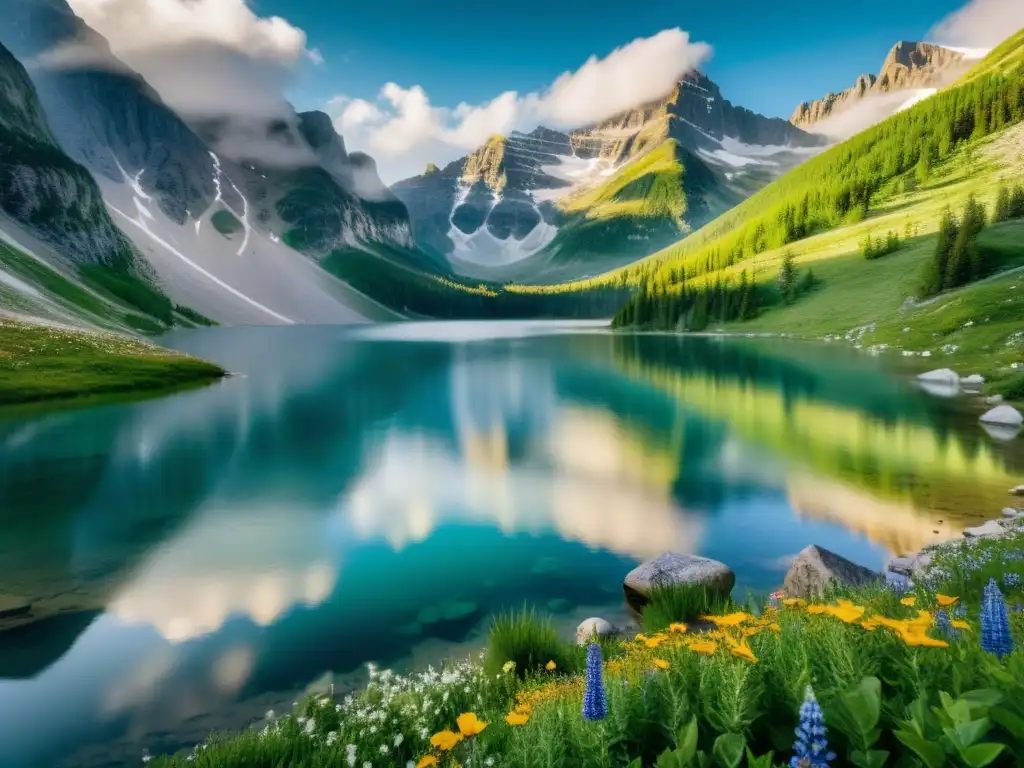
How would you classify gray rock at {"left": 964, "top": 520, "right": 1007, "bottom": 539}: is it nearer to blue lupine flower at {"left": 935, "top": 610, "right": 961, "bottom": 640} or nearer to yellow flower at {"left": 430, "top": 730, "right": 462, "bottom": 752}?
blue lupine flower at {"left": 935, "top": 610, "right": 961, "bottom": 640}

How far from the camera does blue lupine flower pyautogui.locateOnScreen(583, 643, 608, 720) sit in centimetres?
439

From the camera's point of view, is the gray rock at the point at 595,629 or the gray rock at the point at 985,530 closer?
the gray rock at the point at 595,629

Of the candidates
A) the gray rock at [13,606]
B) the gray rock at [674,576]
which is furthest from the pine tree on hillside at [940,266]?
the gray rock at [13,606]

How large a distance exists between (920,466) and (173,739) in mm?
30278

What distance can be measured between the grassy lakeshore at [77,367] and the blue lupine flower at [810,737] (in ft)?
195

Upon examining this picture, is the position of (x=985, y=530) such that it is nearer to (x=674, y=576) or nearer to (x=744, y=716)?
(x=674, y=576)

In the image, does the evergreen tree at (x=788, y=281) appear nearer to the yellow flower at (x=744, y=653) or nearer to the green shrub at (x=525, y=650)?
the green shrub at (x=525, y=650)

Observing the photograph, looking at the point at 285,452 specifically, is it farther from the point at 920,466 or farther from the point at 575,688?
the point at 920,466

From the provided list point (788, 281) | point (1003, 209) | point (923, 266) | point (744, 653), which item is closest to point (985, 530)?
point (744, 653)

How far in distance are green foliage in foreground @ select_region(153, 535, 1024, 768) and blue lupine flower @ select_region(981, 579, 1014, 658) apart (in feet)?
0.28

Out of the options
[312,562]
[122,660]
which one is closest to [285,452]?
[312,562]

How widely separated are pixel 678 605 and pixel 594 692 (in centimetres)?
1028

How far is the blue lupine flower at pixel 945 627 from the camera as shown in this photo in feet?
19.5

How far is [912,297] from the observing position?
109375mm
